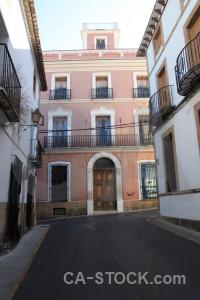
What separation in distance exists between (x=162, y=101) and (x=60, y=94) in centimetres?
1056

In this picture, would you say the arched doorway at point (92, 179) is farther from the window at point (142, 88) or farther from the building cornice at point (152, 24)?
the building cornice at point (152, 24)

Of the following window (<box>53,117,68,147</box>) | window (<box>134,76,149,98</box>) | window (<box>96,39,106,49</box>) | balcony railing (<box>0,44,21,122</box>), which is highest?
window (<box>96,39,106,49</box>)

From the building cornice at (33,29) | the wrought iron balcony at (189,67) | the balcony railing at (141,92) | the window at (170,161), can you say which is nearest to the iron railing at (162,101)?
the window at (170,161)

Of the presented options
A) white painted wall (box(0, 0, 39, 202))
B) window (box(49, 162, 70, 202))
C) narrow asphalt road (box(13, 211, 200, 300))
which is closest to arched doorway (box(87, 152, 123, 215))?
window (box(49, 162, 70, 202))

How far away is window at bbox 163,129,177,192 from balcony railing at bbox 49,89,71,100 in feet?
34.2

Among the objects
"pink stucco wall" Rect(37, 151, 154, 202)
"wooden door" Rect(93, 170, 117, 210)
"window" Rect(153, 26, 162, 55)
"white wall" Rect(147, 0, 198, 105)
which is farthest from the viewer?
"wooden door" Rect(93, 170, 117, 210)

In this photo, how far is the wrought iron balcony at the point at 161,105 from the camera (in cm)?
1110

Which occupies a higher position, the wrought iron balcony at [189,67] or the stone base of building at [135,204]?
the wrought iron balcony at [189,67]

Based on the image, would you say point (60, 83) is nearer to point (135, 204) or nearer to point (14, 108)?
point (135, 204)

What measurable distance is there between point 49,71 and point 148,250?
1730cm

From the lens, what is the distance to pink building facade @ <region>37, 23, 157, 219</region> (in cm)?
1872

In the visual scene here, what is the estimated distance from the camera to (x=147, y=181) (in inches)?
752

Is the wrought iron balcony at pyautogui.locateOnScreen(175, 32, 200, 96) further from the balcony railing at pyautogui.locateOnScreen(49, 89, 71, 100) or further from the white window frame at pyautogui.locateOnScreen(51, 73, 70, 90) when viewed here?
the white window frame at pyautogui.locateOnScreen(51, 73, 70, 90)

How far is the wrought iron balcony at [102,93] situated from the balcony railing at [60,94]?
1785mm
